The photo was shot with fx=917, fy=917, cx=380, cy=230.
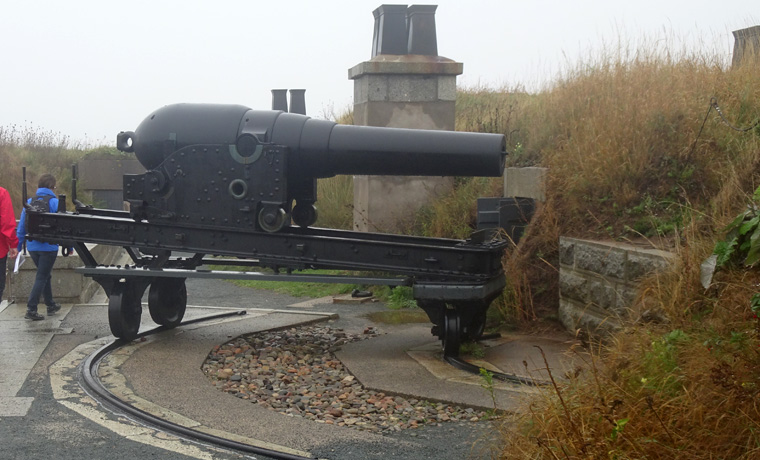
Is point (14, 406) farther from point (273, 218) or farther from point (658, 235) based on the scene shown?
point (658, 235)

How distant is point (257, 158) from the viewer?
7633 millimetres

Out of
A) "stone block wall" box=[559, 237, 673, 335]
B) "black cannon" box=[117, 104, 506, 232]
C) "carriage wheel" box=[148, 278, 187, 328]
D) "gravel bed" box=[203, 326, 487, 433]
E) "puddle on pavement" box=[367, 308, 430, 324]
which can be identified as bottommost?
"puddle on pavement" box=[367, 308, 430, 324]

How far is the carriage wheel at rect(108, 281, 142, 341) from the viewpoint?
8172 millimetres

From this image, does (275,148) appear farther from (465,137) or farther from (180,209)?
(465,137)

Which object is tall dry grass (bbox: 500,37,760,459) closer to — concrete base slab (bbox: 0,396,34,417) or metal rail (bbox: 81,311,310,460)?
metal rail (bbox: 81,311,310,460)

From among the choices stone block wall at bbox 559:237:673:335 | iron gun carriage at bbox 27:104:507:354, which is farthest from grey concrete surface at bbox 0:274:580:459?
iron gun carriage at bbox 27:104:507:354

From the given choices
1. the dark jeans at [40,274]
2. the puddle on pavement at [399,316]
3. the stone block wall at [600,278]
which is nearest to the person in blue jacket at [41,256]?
the dark jeans at [40,274]

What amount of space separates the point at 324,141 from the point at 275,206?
2.25 feet

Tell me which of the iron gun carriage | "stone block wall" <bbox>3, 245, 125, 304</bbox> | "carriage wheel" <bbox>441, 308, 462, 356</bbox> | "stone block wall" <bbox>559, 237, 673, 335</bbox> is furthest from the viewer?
"stone block wall" <bbox>3, 245, 125, 304</bbox>

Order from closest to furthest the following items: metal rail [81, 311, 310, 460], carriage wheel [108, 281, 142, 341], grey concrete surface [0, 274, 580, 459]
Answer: metal rail [81, 311, 310, 460]
grey concrete surface [0, 274, 580, 459]
carriage wheel [108, 281, 142, 341]

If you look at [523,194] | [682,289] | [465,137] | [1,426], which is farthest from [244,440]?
[523,194]

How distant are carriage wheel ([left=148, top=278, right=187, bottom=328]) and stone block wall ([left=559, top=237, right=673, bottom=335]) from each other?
12.2 feet

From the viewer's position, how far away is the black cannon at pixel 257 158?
752cm

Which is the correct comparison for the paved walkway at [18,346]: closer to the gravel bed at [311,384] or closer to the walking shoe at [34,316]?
the walking shoe at [34,316]
